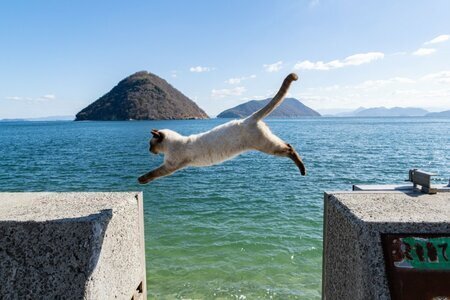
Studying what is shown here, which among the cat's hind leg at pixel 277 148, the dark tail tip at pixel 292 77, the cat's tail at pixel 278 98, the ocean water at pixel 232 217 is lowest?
the ocean water at pixel 232 217

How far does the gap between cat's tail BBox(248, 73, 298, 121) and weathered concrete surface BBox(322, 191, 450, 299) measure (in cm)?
141

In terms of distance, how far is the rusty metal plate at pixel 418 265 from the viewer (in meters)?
3.37

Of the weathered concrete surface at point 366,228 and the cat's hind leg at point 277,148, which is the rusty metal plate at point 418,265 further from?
the cat's hind leg at point 277,148

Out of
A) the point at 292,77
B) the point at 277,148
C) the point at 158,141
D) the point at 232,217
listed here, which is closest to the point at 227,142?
the point at 277,148

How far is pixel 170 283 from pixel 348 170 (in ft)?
73.9

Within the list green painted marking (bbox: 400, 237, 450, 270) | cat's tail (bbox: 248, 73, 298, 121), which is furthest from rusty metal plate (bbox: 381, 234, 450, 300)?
cat's tail (bbox: 248, 73, 298, 121)

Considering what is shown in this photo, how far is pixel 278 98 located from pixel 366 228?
→ 5.32ft

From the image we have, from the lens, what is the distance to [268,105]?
4086 mm

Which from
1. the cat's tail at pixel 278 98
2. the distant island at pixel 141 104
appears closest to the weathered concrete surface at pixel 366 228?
the cat's tail at pixel 278 98

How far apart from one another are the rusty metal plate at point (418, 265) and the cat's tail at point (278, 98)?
1.76 m

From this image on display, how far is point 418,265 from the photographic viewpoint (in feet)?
11.3

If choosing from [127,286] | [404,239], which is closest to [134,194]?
[127,286]

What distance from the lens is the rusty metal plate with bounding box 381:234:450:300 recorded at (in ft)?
11.0

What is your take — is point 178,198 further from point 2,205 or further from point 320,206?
point 2,205
